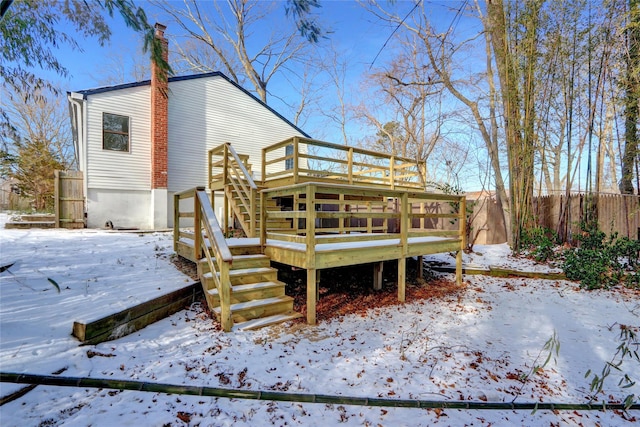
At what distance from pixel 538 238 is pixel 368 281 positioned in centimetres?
452

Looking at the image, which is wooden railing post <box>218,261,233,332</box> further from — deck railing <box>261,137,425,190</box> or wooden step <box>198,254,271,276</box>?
deck railing <box>261,137,425,190</box>

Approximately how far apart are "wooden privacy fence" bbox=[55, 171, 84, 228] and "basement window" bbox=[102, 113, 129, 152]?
135cm

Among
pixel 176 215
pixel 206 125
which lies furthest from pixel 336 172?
pixel 176 215

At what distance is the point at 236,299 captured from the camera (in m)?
3.67

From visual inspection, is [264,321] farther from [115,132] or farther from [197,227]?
[115,132]

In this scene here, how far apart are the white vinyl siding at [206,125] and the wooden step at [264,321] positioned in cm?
923

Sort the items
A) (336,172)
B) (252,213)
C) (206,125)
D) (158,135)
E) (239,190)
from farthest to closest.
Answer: (206,125) → (158,135) → (336,172) → (239,190) → (252,213)

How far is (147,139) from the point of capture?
427 inches

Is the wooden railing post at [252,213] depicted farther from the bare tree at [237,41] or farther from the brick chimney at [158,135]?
the bare tree at [237,41]

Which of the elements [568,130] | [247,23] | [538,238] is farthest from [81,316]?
[247,23]

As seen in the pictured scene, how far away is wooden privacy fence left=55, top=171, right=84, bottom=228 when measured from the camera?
30.7 feet

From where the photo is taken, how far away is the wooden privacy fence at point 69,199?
936 centimetres

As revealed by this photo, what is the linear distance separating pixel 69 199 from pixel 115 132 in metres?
2.62

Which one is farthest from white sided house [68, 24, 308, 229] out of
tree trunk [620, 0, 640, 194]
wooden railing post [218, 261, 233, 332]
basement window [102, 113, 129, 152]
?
tree trunk [620, 0, 640, 194]
